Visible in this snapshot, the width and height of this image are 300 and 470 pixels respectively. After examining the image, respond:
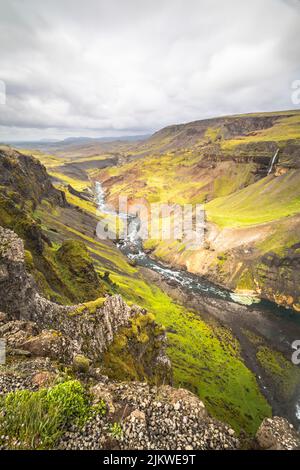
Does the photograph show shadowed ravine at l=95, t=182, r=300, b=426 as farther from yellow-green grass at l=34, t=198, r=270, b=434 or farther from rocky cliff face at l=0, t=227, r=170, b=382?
rocky cliff face at l=0, t=227, r=170, b=382

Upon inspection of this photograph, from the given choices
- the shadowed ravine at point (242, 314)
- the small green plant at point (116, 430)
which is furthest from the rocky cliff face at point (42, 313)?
the shadowed ravine at point (242, 314)

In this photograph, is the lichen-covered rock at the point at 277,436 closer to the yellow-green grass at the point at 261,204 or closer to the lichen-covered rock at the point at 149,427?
the lichen-covered rock at the point at 149,427

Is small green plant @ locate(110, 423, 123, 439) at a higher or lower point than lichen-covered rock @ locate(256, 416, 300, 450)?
higher

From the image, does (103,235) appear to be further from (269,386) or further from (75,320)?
(75,320)

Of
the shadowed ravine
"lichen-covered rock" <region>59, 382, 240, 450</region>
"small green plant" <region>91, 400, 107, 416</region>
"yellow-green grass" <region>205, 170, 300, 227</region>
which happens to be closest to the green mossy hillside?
"lichen-covered rock" <region>59, 382, 240, 450</region>

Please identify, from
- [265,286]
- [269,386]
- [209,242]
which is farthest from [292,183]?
[269,386]
